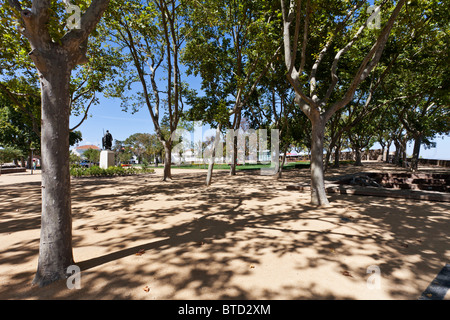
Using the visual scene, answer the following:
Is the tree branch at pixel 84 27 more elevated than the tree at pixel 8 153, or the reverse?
the tree branch at pixel 84 27

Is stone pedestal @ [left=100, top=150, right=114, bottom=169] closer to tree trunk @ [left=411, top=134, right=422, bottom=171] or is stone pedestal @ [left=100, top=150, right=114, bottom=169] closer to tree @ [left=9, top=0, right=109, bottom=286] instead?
tree @ [left=9, top=0, right=109, bottom=286]

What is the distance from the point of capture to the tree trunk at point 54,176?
2750 mm

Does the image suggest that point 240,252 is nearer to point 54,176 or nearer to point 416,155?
point 54,176

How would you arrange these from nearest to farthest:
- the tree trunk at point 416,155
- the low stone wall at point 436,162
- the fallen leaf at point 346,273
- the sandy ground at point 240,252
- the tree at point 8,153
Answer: the sandy ground at point 240,252 → the fallen leaf at point 346,273 → the tree trunk at point 416,155 → the tree at point 8,153 → the low stone wall at point 436,162

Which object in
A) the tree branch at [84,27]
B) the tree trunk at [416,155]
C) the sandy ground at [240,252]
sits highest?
the tree branch at [84,27]

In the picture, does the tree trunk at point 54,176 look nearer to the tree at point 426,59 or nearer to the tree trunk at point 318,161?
the tree trunk at point 318,161

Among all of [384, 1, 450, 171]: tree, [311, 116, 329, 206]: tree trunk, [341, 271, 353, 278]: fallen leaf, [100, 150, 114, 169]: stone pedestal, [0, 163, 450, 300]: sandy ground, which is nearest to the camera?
[0, 163, 450, 300]: sandy ground

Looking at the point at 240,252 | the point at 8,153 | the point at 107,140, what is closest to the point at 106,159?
the point at 107,140

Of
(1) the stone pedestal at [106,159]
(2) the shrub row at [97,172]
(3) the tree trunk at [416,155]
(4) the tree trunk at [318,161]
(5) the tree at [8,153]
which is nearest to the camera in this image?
(4) the tree trunk at [318,161]

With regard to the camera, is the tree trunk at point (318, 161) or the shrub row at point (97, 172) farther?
the shrub row at point (97, 172)

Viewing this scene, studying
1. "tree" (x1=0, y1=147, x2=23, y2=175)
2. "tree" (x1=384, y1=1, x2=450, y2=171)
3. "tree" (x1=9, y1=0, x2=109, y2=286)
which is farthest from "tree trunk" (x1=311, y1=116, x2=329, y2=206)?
"tree" (x1=0, y1=147, x2=23, y2=175)

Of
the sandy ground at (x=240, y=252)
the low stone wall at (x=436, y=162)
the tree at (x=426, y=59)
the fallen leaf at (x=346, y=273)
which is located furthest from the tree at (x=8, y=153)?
the low stone wall at (x=436, y=162)

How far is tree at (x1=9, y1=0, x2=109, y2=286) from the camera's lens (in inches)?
107

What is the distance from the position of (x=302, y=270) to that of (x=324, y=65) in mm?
12569
